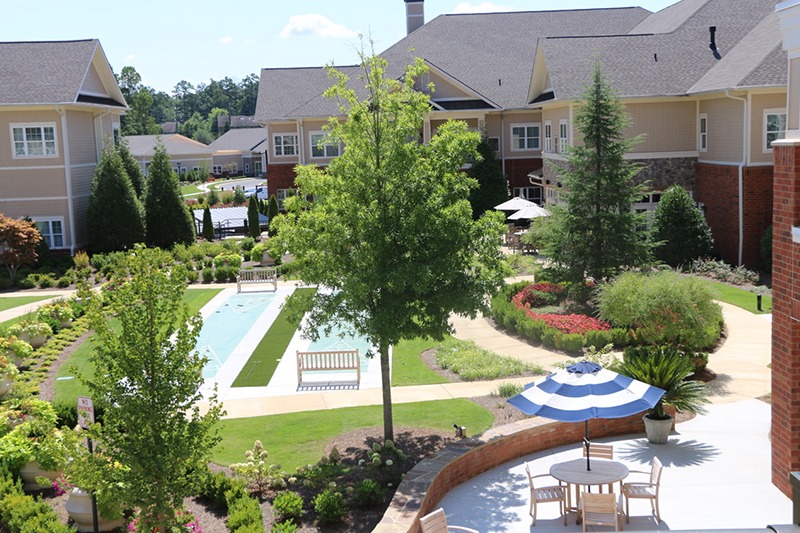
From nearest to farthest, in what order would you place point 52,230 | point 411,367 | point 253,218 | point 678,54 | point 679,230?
point 411,367, point 679,230, point 678,54, point 52,230, point 253,218

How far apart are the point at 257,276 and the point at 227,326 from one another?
6319 millimetres

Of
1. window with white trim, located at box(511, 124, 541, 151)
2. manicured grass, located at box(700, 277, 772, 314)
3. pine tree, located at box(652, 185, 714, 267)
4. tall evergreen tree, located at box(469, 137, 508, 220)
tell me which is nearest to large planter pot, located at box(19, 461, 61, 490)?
manicured grass, located at box(700, 277, 772, 314)

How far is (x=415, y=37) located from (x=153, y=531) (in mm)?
43691

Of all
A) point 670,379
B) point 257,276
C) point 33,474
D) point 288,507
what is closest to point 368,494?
point 288,507

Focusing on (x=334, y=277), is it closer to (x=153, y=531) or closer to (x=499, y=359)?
(x=153, y=531)

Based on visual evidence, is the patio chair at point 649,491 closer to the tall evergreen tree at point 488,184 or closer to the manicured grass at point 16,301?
the manicured grass at point 16,301

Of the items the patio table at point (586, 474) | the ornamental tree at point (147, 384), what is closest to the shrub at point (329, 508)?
the ornamental tree at point (147, 384)

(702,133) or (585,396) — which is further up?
(702,133)

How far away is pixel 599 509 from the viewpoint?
34.4 feet

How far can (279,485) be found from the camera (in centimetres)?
1287

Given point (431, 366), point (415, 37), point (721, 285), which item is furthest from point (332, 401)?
point (415, 37)

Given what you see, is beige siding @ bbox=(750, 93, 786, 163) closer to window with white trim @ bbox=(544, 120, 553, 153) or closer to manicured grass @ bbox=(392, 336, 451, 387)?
window with white trim @ bbox=(544, 120, 553, 153)

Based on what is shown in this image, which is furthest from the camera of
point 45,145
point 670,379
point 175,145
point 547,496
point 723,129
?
point 175,145

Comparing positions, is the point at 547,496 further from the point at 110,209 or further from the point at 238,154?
the point at 238,154
